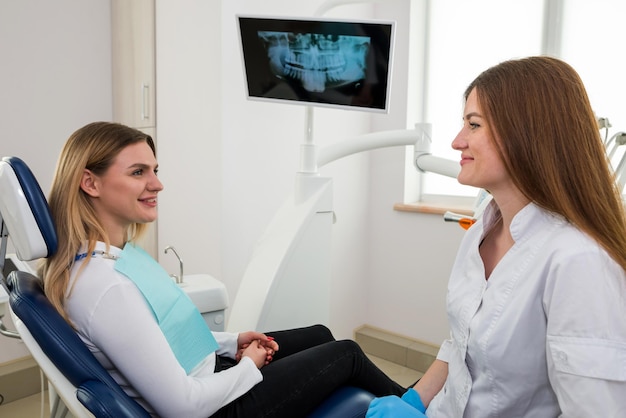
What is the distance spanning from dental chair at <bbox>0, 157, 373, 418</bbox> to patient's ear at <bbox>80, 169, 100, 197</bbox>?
149mm

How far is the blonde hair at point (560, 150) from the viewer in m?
0.82

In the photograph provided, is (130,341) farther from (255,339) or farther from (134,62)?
(134,62)

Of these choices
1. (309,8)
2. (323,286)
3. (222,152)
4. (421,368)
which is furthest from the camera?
(421,368)

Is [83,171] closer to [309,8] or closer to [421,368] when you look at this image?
[309,8]

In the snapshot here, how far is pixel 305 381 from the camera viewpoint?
1.25m

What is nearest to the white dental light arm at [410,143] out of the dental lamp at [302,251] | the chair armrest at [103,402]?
the dental lamp at [302,251]

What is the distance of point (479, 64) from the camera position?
2762mm

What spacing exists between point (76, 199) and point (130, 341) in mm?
372

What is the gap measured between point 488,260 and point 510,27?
205 centimetres

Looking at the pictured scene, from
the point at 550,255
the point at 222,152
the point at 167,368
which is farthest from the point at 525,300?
the point at 222,152

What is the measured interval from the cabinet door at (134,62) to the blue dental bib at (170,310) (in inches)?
57.5

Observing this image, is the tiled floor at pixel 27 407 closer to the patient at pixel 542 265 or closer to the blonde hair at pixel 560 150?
the patient at pixel 542 265

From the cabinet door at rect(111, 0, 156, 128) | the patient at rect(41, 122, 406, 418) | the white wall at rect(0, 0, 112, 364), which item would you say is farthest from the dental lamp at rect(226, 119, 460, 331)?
the white wall at rect(0, 0, 112, 364)

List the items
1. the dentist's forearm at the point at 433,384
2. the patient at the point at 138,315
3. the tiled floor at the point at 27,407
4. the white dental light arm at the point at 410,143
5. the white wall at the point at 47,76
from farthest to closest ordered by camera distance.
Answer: the white wall at the point at 47,76, the tiled floor at the point at 27,407, the white dental light arm at the point at 410,143, the dentist's forearm at the point at 433,384, the patient at the point at 138,315
